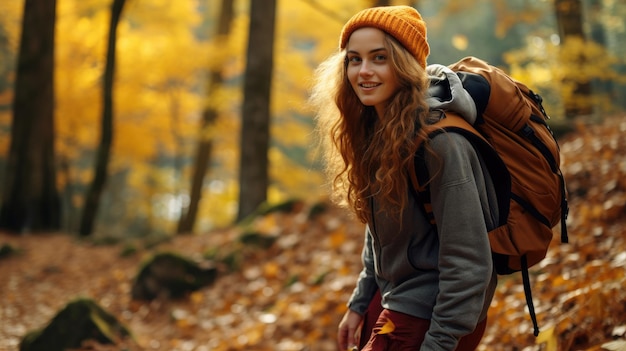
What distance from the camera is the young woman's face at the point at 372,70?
87.8 inches

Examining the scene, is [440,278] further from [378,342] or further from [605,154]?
[605,154]

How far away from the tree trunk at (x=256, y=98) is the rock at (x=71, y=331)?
497cm

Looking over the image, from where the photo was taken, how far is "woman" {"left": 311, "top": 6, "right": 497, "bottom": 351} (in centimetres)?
203

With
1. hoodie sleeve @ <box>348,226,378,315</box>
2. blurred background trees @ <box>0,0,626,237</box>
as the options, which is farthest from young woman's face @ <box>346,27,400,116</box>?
blurred background trees @ <box>0,0,626,237</box>

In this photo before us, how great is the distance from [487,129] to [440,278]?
55 cm

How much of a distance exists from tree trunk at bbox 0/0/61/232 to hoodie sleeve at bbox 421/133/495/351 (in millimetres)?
11725

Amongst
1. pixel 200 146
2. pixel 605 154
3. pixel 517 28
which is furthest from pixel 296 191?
pixel 605 154

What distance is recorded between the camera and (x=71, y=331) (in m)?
4.82

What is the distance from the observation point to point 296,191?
23125 millimetres

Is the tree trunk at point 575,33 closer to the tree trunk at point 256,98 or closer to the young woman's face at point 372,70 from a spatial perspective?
the tree trunk at point 256,98

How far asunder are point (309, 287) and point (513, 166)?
410 centimetres

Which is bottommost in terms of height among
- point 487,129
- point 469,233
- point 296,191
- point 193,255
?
point 296,191

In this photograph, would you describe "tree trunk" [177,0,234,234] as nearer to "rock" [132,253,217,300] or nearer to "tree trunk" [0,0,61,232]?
"tree trunk" [0,0,61,232]

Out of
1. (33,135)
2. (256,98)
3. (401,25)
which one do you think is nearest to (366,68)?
(401,25)
